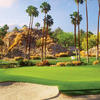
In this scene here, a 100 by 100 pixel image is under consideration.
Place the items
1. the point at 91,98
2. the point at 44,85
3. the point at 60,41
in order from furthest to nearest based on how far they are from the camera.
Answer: the point at 60,41 → the point at 44,85 → the point at 91,98

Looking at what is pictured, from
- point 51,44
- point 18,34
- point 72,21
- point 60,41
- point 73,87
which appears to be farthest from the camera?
point 60,41

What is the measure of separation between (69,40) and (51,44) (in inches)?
1184

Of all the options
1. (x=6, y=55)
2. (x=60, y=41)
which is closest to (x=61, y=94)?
(x=6, y=55)

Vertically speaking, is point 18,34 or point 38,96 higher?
point 18,34

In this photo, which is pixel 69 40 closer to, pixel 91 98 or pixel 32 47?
pixel 32 47

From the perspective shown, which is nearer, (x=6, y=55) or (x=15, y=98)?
(x=15, y=98)

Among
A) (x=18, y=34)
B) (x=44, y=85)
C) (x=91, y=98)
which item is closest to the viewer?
(x=91, y=98)

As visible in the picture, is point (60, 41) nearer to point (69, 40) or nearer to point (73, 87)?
point (69, 40)

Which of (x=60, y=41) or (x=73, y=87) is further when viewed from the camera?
(x=60, y=41)

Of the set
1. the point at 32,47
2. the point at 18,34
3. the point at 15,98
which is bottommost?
the point at 15,98

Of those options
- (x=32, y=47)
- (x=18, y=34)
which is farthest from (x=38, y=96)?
(x=18, y=34)

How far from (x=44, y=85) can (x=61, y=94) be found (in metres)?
2.13

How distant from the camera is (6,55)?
225ft

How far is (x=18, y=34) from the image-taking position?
8375cm
